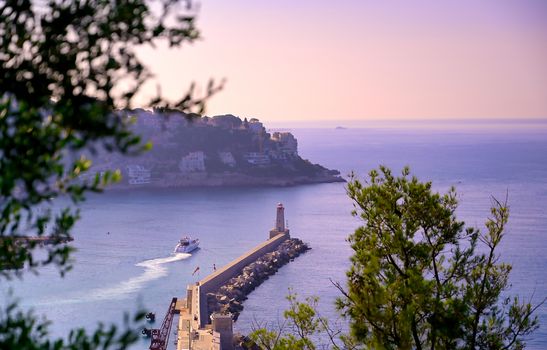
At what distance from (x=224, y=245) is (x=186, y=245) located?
3538 mm

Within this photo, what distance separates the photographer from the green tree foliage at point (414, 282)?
7219 millimetres

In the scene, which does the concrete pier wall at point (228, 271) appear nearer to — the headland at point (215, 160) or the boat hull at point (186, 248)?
the boat hull at point (186, 248)

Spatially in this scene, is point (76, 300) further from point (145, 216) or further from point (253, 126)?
point (253, 126)

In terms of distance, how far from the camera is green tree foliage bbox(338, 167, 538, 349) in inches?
284

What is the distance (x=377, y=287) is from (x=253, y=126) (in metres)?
90.6

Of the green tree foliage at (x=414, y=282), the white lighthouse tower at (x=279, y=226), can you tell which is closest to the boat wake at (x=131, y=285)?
the white lighthouse tower at (x=279, y=226)

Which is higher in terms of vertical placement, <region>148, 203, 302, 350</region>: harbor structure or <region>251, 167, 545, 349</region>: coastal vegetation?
<region>251, 167, 545, 349</region>: coastal vegetation

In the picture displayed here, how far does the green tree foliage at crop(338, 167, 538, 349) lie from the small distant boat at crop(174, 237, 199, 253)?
3420cm

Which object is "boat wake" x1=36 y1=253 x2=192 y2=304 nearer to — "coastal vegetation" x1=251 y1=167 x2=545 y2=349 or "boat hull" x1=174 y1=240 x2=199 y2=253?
"boat hull" x1=174 y1=240 x2=199 y2=253

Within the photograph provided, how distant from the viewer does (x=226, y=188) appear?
266ft

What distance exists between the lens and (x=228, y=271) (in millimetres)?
36375

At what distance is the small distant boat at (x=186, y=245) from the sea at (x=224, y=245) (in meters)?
0.64

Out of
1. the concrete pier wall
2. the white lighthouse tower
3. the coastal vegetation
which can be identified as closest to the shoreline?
the white lighthouse tower

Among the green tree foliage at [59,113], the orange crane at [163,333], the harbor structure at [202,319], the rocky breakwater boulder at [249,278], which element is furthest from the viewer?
the rocky breakwater boulder at [249,278]
